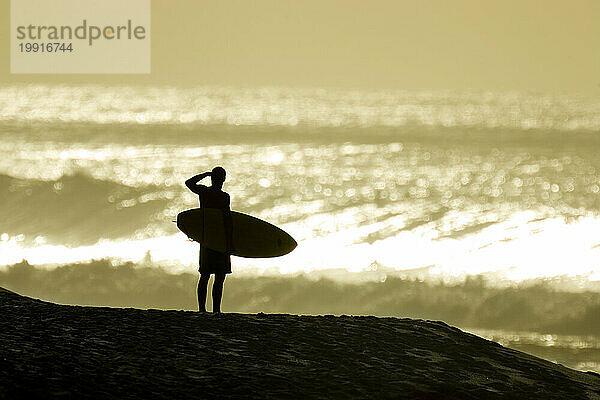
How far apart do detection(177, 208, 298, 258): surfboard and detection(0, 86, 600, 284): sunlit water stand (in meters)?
28.3

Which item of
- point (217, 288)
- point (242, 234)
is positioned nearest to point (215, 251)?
point (217, 288)

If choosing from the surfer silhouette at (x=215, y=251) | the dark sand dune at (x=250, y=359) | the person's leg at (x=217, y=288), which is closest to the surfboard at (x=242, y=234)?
the surfer silhouette at (x=215, y=251)

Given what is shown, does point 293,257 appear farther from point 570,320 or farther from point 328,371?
point 328,371

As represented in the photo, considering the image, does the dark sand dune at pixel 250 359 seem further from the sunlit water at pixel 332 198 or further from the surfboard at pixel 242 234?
the sunlit water at pixel 332 198

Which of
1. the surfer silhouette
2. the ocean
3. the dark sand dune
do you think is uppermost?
the ocean

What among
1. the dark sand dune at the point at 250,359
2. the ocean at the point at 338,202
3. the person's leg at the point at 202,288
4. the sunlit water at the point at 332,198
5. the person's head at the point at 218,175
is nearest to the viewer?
the dark sand dune at the point at 250,359

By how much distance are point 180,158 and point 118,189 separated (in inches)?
1212

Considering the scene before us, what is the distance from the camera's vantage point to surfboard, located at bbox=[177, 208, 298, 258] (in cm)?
1174

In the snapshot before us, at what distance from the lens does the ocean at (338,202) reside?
4353cm

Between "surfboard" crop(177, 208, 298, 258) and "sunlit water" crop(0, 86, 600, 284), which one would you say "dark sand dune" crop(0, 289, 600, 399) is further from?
"sunlit water" crop(0, 86, 600, 284)

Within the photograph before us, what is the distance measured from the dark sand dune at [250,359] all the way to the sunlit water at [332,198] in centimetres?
3140

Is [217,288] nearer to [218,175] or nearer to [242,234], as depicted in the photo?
[218,175]

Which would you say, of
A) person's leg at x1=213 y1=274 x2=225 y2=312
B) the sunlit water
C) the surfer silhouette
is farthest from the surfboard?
the sunlit water

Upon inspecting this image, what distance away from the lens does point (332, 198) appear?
66.6m
